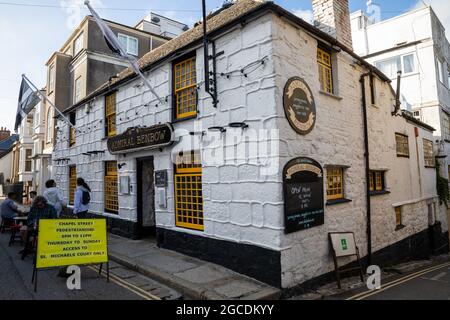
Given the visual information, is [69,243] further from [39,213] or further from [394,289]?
[394,289]

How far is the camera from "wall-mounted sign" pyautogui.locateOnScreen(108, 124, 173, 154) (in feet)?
25.2

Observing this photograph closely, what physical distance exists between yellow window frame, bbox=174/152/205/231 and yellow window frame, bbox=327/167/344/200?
10.9 feet

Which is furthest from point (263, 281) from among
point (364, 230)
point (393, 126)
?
point (393, 126)

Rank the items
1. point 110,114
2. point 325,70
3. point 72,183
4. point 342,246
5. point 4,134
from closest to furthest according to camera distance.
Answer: point 342,246, point 325,70, point 110,114, point 72,183, point 4,134

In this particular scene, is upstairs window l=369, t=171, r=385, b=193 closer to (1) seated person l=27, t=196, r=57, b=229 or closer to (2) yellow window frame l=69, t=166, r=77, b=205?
(1) seated person l=27, t=196, r=57, b=229

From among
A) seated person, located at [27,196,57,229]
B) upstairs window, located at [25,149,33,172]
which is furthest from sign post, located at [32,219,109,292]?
upstairs window, located at [25,149,33,172]

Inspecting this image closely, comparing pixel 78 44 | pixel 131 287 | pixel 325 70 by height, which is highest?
pixel 78 44

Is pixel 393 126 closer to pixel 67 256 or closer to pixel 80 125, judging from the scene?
pixel 67 256

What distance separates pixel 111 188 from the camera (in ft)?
36.1

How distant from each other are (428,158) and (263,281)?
1275 centimetres

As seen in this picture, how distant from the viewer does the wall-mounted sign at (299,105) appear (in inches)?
228

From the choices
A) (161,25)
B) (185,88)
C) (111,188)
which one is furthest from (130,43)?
(185,88)

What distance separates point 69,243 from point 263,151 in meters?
4.21

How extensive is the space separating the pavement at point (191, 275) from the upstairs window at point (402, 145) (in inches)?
341
